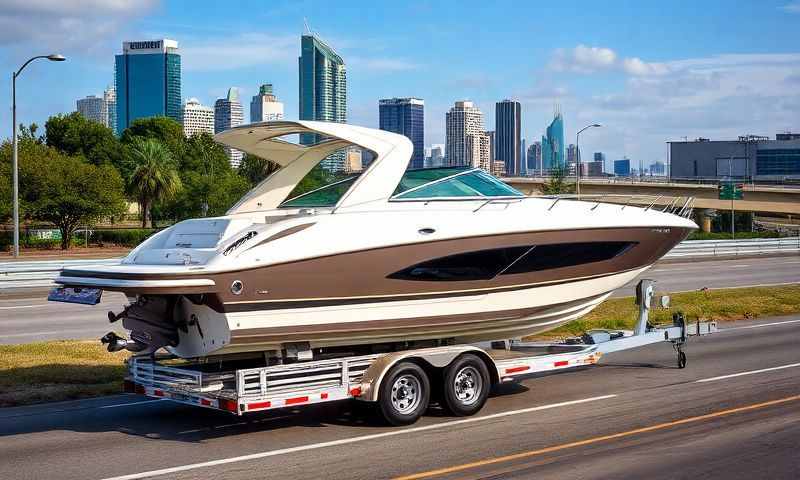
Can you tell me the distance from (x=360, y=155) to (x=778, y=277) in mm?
28443

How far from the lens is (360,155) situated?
488 inches

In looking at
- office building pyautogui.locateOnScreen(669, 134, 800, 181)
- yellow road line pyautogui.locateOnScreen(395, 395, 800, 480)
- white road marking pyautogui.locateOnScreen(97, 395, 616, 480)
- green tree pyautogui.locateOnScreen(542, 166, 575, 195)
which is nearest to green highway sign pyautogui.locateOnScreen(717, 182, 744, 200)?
green tree pyautogui.locateOnScreen(542, 166, 575, 195)

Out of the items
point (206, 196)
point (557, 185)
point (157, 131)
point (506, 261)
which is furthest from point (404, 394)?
point (157, 131)

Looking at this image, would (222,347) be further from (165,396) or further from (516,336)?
(516,336)

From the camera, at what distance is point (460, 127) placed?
459 feet

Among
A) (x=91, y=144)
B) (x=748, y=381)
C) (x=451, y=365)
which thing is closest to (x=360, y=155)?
(x=451, y=365)

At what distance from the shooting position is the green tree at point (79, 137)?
3701 inches

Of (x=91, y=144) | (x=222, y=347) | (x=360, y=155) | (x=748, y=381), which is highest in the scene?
(x=91, y=144)

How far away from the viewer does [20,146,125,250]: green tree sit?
55.2 m

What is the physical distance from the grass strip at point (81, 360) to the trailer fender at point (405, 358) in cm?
451

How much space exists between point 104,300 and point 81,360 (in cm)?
1233

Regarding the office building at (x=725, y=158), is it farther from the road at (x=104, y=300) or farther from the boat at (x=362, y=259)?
the boat at (x=362, y=259)

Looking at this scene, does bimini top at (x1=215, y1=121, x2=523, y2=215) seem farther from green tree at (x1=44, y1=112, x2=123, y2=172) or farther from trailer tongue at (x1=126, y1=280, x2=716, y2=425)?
green tree at (x1=44, y1=112, x2=123, y2=172)

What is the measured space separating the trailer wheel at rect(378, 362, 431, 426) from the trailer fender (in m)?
0.10
